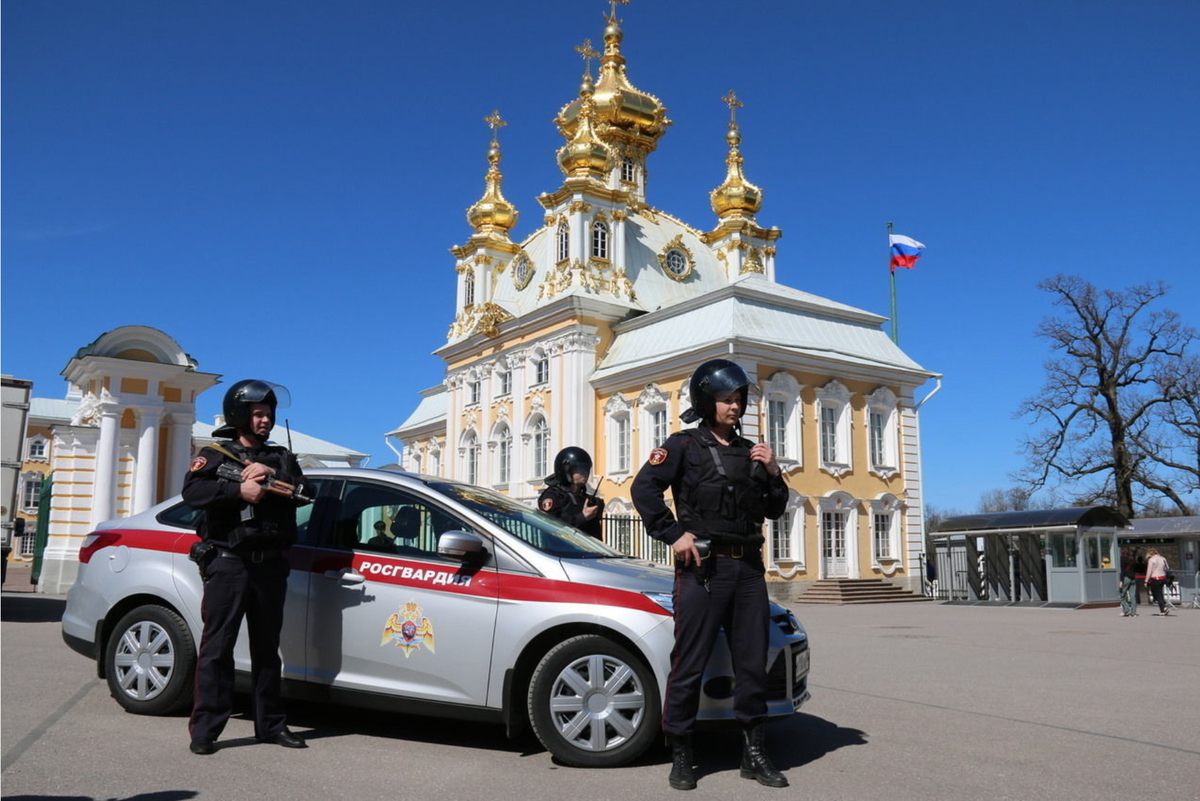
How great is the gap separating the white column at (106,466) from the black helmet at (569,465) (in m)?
17.0

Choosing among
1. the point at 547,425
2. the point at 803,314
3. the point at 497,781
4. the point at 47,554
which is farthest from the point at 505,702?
the point at 547,425

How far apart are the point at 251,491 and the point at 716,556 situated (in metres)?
2.67

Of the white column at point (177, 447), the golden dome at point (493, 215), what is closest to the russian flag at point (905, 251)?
the golden dome at point (493, 215)

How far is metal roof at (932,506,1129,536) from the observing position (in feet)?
84.7

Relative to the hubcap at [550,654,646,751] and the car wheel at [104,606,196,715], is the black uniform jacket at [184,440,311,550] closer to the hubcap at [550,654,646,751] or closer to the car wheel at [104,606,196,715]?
the car wheel at [104,606,196,715]

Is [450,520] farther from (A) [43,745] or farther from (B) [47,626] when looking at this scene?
(B) [47,626]

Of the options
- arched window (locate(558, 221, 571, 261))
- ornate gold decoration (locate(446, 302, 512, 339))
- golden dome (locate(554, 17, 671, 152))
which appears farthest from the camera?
golden dome (locate(554, 17, 671, 152))

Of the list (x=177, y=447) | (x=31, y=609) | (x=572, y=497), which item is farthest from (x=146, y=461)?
(x=572, y=497)

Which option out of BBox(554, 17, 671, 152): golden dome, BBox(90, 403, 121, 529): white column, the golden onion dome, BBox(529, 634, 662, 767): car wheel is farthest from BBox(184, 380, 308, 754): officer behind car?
BBox(554, 17, 671, 152): golden dome

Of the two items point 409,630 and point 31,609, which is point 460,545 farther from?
point 31,609

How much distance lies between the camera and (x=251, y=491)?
5.78 meters

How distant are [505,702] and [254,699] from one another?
157cm

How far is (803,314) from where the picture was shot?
36.0m

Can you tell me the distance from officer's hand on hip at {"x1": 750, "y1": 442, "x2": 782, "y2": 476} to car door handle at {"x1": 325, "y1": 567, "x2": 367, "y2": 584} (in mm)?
2519
